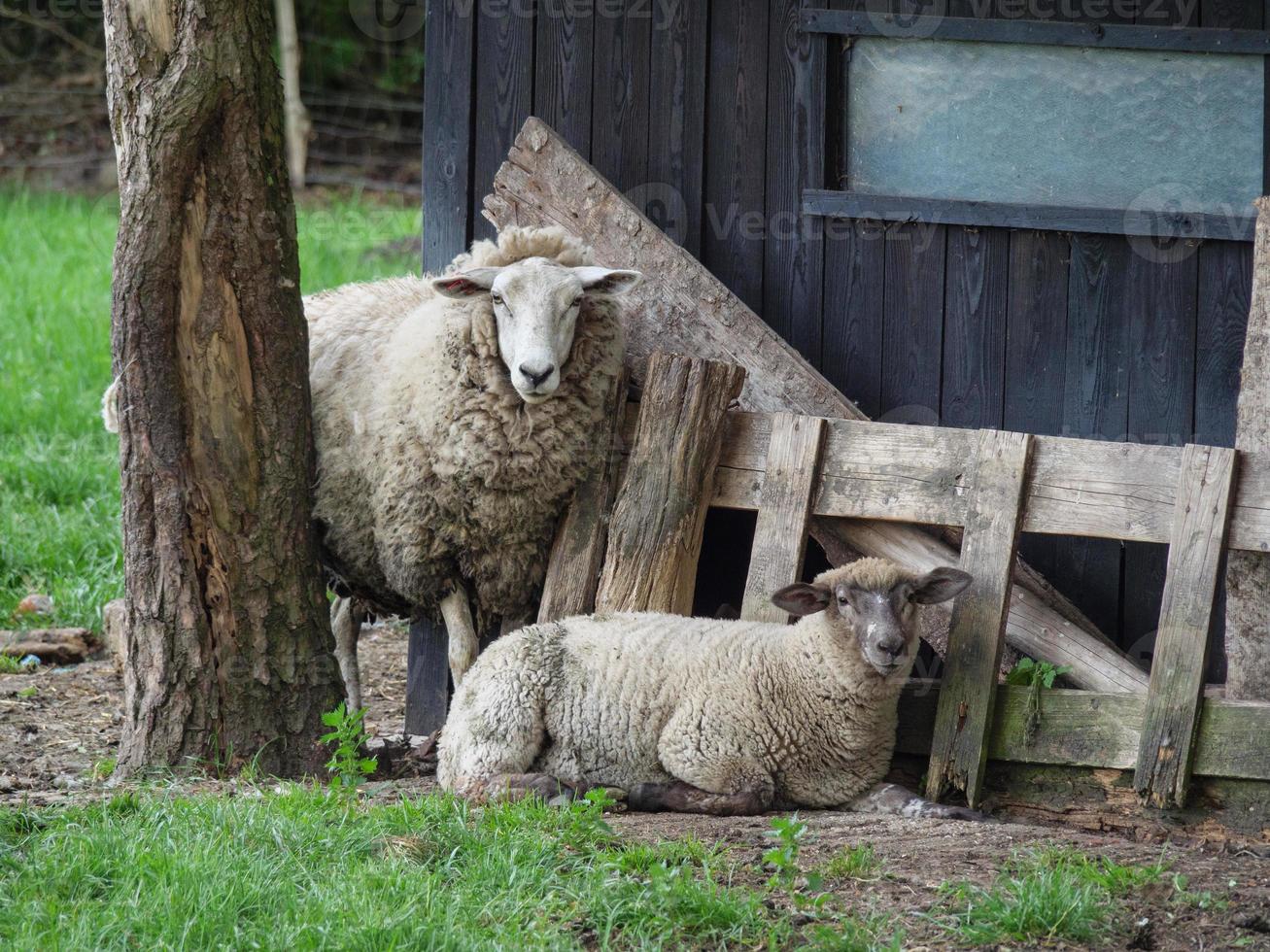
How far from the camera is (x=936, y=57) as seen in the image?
581 cm

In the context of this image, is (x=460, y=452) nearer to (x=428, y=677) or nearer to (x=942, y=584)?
(x=428, y=677)

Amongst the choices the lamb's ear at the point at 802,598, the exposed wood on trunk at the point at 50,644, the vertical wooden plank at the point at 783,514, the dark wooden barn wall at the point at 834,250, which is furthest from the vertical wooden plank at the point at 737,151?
the exposed wood on trunk at the point at 50,644

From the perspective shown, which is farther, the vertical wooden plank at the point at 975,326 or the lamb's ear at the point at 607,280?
the vertical wooden plank at the point at 975,326

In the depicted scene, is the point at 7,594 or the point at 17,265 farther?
the point at 17,265

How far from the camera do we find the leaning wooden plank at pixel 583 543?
216 inches

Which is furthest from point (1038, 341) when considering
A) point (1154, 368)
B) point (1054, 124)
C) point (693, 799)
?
point (693, 799)

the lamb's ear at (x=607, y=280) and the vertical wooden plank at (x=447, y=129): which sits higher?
the vertical wooden plank at (x=447, y=129)

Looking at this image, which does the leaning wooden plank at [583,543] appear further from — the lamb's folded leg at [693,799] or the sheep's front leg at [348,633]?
the sheep's front leg at [348,633]

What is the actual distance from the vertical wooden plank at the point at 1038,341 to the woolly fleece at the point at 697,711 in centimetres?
140

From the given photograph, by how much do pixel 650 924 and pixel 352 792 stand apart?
1.34 meters

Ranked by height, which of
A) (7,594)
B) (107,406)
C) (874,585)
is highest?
(107,406)

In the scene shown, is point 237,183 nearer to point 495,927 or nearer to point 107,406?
point 107,406

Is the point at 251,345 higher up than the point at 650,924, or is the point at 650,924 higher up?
the point at 251,345

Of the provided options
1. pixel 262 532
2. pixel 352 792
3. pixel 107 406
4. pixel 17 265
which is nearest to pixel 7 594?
pixel 107 406
